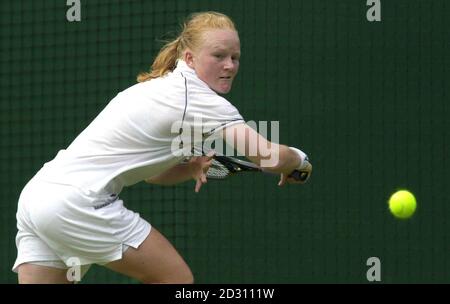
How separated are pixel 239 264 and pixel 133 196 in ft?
2.57

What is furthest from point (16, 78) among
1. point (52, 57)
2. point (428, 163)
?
point (428, 163)

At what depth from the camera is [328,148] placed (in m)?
5.84

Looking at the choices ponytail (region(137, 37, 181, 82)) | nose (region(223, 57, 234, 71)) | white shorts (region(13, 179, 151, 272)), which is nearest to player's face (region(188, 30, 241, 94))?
nose (region(223, 57, 234, 71))

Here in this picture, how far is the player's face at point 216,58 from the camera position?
378cm

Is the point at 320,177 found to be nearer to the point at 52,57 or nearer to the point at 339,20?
the point at 339,20

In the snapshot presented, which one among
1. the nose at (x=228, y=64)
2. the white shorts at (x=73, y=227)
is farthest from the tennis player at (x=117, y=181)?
the nose at (x=228, y=64)

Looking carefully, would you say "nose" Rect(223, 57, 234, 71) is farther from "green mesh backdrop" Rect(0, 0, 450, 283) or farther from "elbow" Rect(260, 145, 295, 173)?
"green mesh backdrop" Rect(0, 0, 450, 283)

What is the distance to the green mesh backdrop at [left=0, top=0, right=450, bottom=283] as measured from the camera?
574cm

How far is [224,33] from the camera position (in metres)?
3.79

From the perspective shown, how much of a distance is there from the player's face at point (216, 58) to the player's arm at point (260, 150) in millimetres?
276

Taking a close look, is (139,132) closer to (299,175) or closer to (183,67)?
(183,67)

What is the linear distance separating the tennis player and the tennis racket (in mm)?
43

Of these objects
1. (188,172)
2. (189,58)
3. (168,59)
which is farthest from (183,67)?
(188,172)
